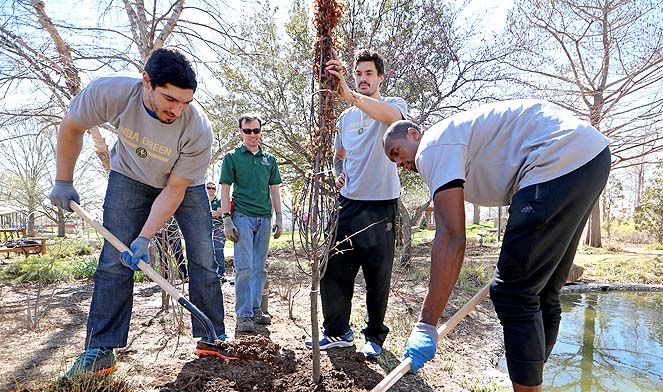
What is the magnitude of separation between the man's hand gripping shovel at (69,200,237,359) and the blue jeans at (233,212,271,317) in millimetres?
813

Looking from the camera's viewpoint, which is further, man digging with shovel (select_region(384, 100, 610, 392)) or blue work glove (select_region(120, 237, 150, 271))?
blue work glove (select_region(120, 237, 150, 271))

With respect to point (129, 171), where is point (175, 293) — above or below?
below

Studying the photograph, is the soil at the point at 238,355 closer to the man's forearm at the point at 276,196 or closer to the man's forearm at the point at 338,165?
the man's forearm at the point at 338,165

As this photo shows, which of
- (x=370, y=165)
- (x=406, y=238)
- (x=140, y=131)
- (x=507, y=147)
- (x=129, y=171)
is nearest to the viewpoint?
(x=507, y=147)

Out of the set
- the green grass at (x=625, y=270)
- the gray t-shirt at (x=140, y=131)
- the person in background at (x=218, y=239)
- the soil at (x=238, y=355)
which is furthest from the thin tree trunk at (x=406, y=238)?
the gray t-shirt at (x=140, y=131)

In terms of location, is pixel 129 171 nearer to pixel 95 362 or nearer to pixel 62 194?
pixel 62 194

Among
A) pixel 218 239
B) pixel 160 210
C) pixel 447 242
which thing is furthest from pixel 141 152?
pixel 218 239

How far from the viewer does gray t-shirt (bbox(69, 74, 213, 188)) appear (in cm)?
216

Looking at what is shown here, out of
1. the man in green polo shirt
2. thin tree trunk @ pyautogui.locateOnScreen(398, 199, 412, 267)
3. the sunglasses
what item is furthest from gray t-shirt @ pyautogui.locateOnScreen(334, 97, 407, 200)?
thin tree trunk @ pyautogui.locateOnScreen(398, 199, 412, 267)

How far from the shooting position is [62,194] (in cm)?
234

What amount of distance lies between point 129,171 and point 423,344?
184cm

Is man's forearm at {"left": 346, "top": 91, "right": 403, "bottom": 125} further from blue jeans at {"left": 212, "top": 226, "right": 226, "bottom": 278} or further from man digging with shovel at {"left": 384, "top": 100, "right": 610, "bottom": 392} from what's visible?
blue jeans at {"left": 212, "top": 226, "right": 226, "bottom": 278}

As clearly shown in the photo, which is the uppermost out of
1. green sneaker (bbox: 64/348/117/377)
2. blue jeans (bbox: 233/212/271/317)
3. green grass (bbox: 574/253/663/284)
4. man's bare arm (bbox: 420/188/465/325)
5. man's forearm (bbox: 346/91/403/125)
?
man's forearm (bbox: 346/91/403/125)

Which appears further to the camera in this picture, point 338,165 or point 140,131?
point 338,165
